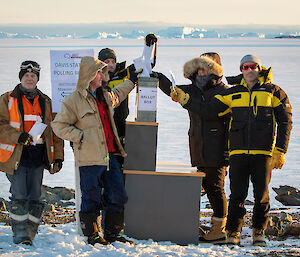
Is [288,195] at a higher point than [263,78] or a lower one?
lower

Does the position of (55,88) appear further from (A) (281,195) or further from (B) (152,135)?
(A) (281,195)

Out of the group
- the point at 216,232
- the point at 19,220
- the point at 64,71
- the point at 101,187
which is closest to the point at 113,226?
the point at 101,187

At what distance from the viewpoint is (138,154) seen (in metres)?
4.38

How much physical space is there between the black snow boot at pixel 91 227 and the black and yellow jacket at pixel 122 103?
38.8 inches

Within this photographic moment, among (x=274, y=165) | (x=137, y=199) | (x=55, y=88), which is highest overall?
(x=55, y=88)

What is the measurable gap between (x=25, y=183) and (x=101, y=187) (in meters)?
0.71

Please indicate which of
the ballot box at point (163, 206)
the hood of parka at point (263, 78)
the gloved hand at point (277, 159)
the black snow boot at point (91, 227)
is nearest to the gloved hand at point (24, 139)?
the black snow boot at point (91, 227)

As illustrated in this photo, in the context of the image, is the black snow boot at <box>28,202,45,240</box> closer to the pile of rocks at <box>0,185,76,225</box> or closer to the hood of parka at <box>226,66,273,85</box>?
the pile of rocks at <box>0,185,76,225</box>

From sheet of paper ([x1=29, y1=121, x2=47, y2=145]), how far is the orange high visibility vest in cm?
9

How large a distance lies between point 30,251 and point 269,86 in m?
2.55

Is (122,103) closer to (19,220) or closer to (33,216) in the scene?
(33,216)

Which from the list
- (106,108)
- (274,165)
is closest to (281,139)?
(274,165)

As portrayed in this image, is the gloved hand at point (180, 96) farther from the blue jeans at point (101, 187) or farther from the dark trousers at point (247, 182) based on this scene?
the blue jeans at point (101, 187)

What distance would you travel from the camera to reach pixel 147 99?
4.40 metres
